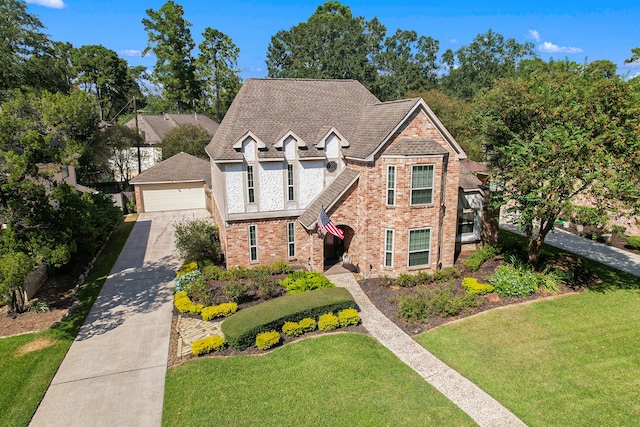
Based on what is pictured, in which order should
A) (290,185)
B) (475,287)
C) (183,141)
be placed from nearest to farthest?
1. (475,287)
2. (290,185)
3. (183,141)

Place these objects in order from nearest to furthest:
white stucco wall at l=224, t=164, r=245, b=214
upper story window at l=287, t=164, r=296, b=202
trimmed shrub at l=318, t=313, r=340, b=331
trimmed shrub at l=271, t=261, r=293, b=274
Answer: trimmed shrub at l=318, t=313, r=340, b=331
white stucco wall at l=224, t=164, r=245, b=214
trimmed shrub at l=271, t=261, r=293, b=274
upper story window at l=287, t=164, r=296, b=202

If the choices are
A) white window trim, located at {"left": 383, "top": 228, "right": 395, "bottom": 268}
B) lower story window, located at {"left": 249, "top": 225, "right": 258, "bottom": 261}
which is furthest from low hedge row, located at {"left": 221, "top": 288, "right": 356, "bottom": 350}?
lower story window, located at {"left": 249, "top": 225, "right": 258, "bottom": 261}

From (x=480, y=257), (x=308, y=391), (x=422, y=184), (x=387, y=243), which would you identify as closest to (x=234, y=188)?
(x=387, y=243)

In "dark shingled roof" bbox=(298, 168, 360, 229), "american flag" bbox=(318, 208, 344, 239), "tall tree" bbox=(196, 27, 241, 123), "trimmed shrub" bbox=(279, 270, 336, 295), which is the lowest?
"trimmed shrub" bbox=(279, 270, 336, 295)

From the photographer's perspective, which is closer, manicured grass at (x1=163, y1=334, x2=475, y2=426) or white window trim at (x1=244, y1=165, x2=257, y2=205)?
manicured grass at (x1=163, y1=334, x2=475, y2=426)

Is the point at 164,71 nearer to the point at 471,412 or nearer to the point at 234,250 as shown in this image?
the point at 234,250

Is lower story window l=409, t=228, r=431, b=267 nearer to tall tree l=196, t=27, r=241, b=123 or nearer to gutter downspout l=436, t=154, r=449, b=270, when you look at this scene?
gutter downspout l=436, t=154, r=449, b=270

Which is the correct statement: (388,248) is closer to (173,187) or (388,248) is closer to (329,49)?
(173,187)
